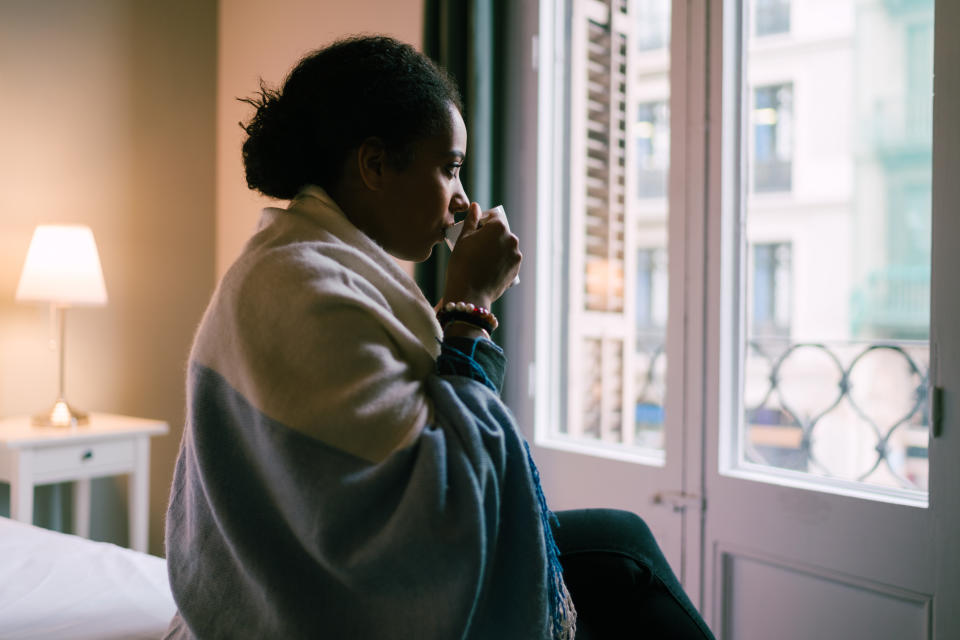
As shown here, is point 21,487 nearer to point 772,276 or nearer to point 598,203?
point 598,203

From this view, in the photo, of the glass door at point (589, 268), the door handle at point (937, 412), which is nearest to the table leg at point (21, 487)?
the glass door at point (589, 268)

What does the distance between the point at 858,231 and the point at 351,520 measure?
449cm

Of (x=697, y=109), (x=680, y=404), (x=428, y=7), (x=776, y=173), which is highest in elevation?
(x=776, y=173)

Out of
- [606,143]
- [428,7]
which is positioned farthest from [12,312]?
[606,143]

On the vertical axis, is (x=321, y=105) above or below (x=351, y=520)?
above

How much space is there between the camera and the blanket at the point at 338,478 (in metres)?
0.75

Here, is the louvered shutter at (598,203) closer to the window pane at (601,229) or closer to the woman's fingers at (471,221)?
the window pane at (601,229)

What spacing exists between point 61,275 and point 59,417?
0.44m

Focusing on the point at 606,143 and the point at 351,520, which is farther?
the point at 606,143

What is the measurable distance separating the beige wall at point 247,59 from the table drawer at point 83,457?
0.91 m

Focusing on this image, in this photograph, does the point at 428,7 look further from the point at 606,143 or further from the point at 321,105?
the point at 321,105

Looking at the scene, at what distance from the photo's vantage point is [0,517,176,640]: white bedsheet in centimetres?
112

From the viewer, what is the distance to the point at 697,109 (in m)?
1.94

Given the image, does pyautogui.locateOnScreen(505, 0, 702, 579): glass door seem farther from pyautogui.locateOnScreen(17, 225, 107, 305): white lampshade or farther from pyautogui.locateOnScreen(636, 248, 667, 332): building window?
pyautogui.locateOnScreen(636, 248, 667, 332): building window
